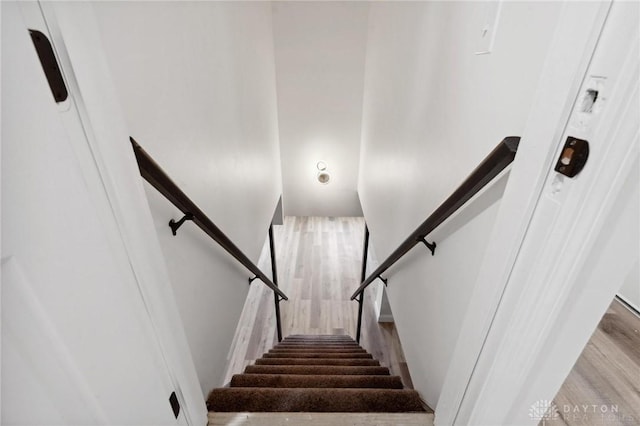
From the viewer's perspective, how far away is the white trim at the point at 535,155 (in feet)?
1.64

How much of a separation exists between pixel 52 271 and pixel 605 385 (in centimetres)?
190

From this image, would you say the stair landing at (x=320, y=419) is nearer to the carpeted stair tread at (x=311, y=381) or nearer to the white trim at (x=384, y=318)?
the carpeted stair tread at (x=311, y=381)

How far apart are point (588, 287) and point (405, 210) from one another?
153cm

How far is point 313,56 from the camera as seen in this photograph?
4.50m

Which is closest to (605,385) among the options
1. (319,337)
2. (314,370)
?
(314,370)

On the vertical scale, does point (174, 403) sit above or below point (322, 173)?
above

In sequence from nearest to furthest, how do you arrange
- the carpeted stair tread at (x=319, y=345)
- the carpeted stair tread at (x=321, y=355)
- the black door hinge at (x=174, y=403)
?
the black door hinge at (x=174, y=403) < the carpeted stair tread at (x=321, y=355) < the carpeted stair tread at (x=319, y=345)

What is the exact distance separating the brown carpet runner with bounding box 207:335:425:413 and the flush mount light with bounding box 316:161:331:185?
354 centimetres

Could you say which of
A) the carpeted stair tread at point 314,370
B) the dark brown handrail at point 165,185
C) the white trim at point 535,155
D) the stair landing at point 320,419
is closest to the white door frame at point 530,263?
the white trim at point 535,155

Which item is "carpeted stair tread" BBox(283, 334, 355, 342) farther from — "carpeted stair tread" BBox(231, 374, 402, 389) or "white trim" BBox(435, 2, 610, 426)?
"white trim" BBox(435, 2, 610, 426)

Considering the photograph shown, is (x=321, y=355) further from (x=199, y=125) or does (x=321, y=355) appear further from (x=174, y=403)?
(x=199, y=125)

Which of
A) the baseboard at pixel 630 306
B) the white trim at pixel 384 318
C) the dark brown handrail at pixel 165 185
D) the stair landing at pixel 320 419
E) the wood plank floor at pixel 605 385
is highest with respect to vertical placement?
the dark brown handrail at pixel 165 185

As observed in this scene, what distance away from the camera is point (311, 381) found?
65.4 inches

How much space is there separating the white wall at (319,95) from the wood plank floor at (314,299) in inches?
30.4
